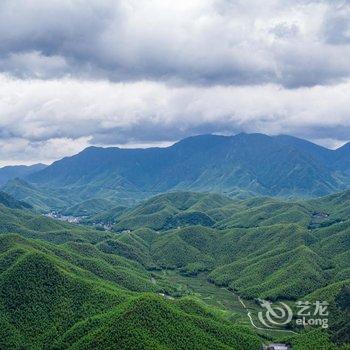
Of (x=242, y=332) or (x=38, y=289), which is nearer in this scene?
(x=242, y=332)

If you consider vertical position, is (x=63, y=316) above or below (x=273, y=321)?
above

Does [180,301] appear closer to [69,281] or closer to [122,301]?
[122,301]

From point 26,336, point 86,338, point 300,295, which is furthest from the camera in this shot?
point 300,295

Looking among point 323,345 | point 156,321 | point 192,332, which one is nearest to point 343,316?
point 323,345

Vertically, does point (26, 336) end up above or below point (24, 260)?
below

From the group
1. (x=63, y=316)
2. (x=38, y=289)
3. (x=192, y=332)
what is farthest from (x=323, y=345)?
(x=38, y=289)

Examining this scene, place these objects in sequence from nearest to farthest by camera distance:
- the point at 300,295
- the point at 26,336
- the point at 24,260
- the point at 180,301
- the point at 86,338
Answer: the point at 86,338 < the point at 26,336 < the point at 180,301 < the point at 24,260 < the point at 300,295

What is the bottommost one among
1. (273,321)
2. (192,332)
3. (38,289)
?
(273,321)

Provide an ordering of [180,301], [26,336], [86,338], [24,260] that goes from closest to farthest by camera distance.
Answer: [86,338], [26,336], [180,301], [24,260]

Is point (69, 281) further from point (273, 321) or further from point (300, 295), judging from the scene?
point (300, 295)
